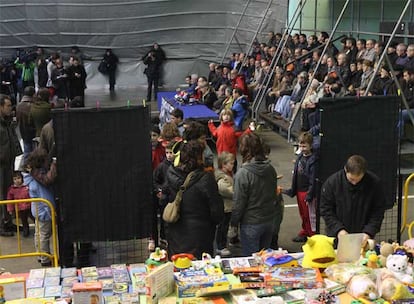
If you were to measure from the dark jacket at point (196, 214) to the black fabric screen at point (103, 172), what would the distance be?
654 millimetres

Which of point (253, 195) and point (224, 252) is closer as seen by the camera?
point (253, 195)

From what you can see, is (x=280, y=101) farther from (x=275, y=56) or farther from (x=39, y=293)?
(x=39, y=293)

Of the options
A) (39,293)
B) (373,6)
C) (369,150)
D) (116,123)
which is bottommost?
(39,293)

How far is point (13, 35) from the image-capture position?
72.9 feet

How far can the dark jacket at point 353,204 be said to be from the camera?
5.51 m

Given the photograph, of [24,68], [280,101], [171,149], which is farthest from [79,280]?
[24,68]

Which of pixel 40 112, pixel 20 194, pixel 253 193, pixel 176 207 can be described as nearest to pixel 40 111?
pixel 40 112

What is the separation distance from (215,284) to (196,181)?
49.5 inches

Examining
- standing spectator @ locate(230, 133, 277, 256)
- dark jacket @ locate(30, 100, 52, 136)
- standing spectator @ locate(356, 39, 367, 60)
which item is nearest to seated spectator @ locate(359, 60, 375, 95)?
standing spectator @ locate(356, 39, 367, 60)

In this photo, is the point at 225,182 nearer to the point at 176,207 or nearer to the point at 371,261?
the point at 176,207

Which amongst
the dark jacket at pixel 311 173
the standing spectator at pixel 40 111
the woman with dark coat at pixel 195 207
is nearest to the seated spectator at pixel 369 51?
the dark jacket at pixel 311 173

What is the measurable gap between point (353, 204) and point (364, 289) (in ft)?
4.88

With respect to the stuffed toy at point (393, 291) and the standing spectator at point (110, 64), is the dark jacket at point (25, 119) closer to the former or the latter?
the stuffed toy at point (393, 291)

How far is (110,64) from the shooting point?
880 inches
